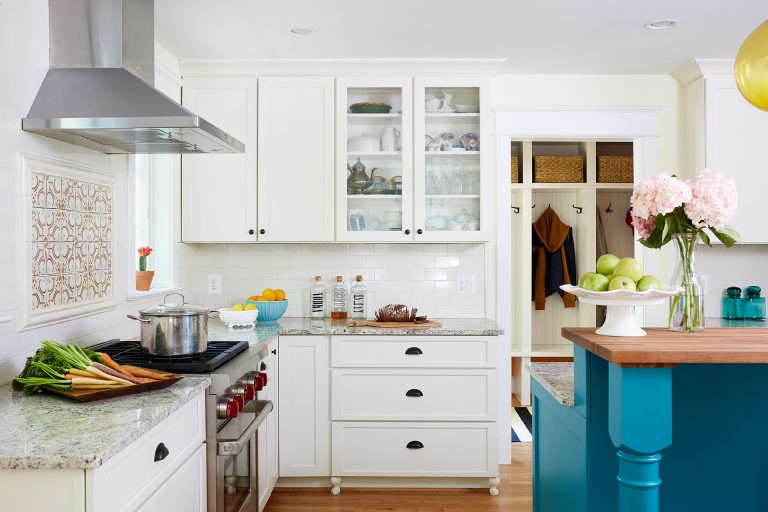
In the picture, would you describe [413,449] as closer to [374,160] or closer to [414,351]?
[414,351]

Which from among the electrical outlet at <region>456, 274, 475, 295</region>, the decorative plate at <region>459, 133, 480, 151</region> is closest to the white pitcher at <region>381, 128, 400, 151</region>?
the decorative plate at <region>459, 133, 480, 151</region>

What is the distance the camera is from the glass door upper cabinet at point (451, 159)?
3.77 metres

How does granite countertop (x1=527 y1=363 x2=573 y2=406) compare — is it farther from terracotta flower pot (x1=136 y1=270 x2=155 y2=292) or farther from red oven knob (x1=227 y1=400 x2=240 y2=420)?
terracotta flower pot (x1=136 y1=270 x2=155 y2=292)

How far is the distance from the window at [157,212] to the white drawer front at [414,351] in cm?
106

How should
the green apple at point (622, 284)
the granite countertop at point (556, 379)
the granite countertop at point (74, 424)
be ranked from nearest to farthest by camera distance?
the granite countertop at point (74, 424) < the green apple at point (622, 284) < the granite countertop at point (556, 379)

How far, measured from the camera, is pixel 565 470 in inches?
82.8

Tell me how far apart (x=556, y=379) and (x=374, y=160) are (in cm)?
198

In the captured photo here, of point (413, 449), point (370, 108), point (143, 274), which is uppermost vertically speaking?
point (370, 108)

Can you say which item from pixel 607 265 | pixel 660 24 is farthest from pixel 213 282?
pixel 660 24

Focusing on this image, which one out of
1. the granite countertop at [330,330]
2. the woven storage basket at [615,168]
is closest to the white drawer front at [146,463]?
the granite countertop at [330,330]

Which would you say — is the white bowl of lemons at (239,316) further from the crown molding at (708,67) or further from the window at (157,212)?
the crown molding at (708,67)

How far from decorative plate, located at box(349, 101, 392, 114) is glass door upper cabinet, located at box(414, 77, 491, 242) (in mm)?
179

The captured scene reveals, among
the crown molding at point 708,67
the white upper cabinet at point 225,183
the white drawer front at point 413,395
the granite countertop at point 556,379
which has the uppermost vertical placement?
the crown molding at point 708,67

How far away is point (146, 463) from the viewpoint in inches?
65.4
